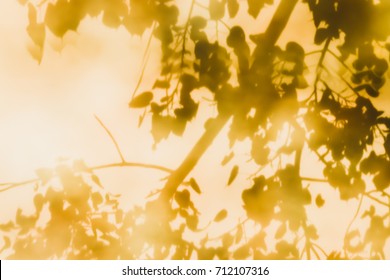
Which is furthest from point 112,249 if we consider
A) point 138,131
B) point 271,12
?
point 271,12

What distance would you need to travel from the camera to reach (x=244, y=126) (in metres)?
1.17

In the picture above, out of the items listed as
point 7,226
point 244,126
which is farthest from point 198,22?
point 7,226

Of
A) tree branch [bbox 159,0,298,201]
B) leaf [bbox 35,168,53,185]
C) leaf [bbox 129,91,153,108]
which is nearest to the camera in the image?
leaf [bbox 129,91,153,108]

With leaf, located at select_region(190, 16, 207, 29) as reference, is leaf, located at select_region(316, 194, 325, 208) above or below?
below

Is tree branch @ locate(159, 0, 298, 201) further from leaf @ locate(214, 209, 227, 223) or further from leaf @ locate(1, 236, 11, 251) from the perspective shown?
leaf @ locate(1, 236, 11, 251)

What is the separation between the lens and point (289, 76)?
1.15m

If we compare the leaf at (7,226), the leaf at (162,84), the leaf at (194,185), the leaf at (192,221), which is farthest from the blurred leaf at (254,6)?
the leaf at (7,226)

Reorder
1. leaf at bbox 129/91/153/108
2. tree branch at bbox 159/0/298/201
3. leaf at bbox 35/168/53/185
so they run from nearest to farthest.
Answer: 1. leaf at bbox 129/91/153/108
2. tree branch at bbox 159/0/298/201
3. leaf at bbox 35/168/53/185

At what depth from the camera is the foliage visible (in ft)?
3.60

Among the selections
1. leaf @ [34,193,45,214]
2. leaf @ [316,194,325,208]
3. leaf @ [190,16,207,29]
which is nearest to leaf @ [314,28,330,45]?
leaf @ [190,16,207,29]

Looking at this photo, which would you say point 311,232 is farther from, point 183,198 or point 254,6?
point 254,6

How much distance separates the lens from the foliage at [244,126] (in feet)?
3.60
